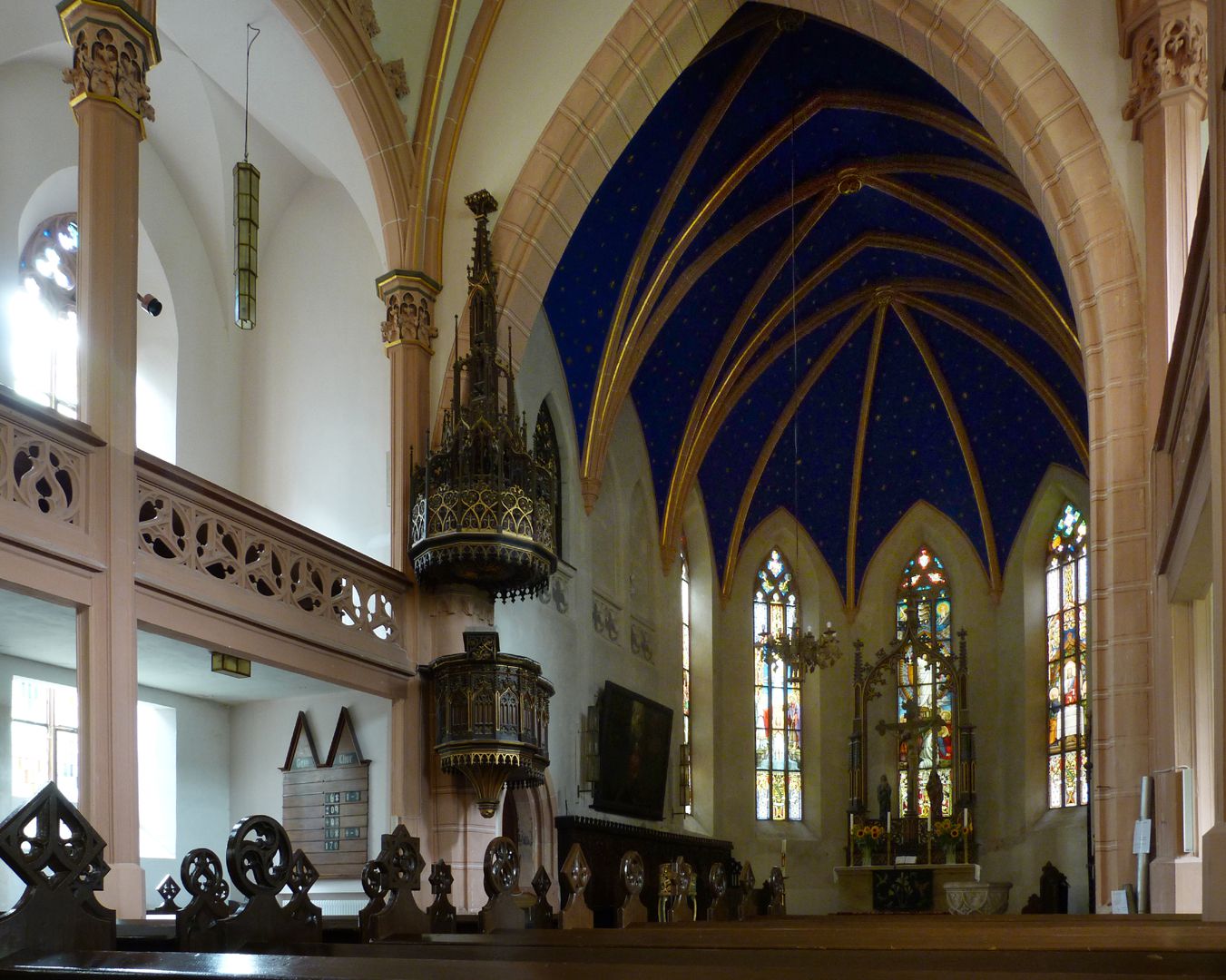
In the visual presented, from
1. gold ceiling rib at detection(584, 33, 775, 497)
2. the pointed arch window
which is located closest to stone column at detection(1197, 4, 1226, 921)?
gold ceiling rib at detection(584, 33, 775, 497)

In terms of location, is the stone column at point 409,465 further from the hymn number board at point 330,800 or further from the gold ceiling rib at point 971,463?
the gold ceiling rib at point 971,463

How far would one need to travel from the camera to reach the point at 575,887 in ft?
25.0

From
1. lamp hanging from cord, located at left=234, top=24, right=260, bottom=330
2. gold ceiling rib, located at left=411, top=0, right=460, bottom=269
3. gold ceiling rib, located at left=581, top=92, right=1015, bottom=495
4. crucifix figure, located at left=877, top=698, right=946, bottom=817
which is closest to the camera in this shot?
lamp hanging from cord, located at left=234, top=24, right=260, bottom=330

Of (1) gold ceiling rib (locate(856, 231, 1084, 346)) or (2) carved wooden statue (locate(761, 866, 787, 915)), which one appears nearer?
(2) carved wooden statue (locate(761, 866, 787, 915))

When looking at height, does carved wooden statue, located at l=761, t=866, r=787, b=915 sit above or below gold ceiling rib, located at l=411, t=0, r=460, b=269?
below

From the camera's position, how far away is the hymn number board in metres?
12.2

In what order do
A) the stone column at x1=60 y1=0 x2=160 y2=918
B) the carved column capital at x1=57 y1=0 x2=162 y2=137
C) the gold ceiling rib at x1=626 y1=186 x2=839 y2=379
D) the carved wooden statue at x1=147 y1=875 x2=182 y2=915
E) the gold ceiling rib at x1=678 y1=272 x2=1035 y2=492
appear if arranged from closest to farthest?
the stone column at x1=60 y1=0 x2=160 y2=918
the carved column capital at x1=57 y1=0 x2=162 y2=137
the carved wooden statue at x1=147 y1=875 x2=182 y2=915
the gold ceiling rib at x1=626 y1=186 x2=839 y2=379
the gold ceiling rib at x1=678 y1=272 x2=1035 y2=492

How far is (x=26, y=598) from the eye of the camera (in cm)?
895

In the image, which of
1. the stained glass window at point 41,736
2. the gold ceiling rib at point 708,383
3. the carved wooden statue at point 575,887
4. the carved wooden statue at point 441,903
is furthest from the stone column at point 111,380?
the gold ceiling rib at point 708,383

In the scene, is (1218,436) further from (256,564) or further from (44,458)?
(256,564)

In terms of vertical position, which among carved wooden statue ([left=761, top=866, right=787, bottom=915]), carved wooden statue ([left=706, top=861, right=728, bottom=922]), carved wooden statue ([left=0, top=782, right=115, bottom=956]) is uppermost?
carved wooden statue ([left=0, top=782, right=115, bottom=956])

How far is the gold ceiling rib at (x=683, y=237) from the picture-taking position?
15547 millimetres

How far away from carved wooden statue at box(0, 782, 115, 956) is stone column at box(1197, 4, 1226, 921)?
3415 millimetres

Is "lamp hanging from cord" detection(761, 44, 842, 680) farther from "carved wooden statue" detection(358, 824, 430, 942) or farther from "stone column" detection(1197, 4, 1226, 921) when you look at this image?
"stone column" detection(1197, 4, 1226, 921)
